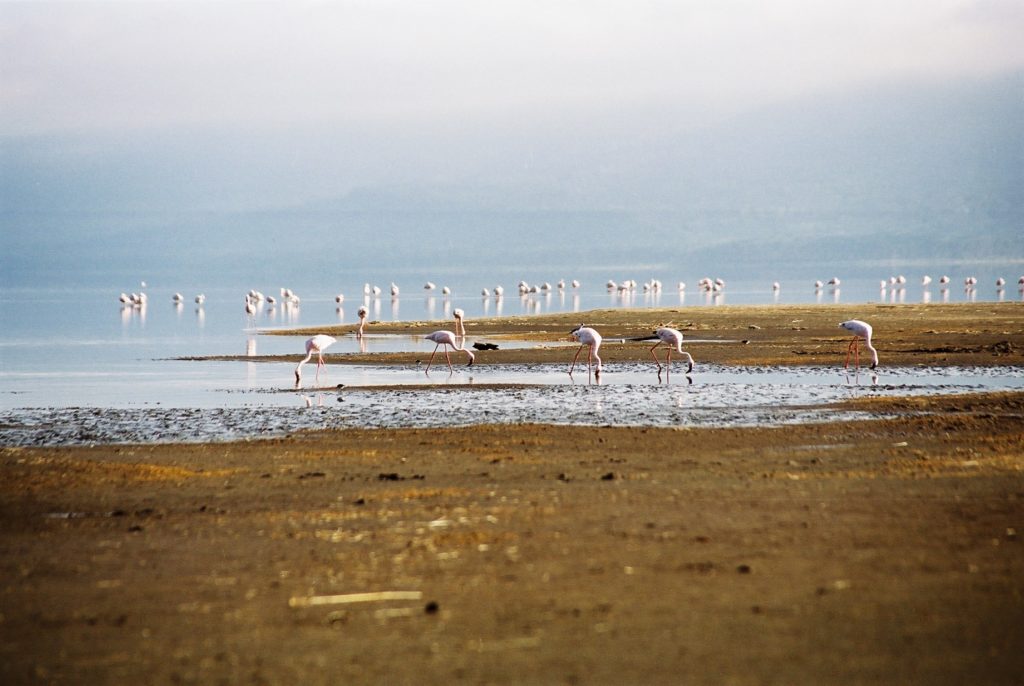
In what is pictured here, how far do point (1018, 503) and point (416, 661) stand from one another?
5838 mm

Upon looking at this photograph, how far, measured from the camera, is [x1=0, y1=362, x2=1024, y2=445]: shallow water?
1762cm

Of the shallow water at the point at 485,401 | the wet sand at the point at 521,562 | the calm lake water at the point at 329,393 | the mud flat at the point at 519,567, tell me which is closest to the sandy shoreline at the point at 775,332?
the calm lake water at the point at 329,393

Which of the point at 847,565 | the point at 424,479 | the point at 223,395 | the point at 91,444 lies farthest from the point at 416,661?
the point at 223,395

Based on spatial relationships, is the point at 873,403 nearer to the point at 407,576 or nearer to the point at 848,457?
the point at 848,457

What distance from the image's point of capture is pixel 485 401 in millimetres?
21031

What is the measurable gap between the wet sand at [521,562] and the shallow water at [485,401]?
256cm

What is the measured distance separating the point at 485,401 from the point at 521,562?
1237 cm

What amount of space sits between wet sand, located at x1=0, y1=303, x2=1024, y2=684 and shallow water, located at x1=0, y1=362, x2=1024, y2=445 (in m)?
2.56

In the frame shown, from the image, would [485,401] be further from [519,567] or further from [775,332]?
[775,332]

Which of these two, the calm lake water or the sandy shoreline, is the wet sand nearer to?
the calm lake water

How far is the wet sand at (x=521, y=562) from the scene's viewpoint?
668 cm

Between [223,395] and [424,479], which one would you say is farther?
[223,395]

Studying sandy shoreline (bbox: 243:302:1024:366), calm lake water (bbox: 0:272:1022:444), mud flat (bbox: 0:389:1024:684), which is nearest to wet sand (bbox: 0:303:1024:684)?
mud flat (bbox: 0:389:1024:684)

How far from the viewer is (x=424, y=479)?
1248 cm
